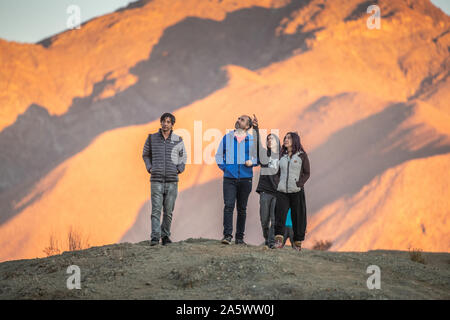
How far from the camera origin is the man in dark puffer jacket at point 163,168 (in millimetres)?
7152

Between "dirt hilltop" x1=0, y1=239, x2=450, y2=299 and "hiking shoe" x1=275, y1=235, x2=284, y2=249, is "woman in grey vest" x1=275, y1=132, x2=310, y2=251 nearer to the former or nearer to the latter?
"hiking shoe" x1=275, y1=235, x2=284, y2=249

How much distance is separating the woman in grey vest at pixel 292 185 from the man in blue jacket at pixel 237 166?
1.60 feet

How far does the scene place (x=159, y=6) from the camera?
44.3 m

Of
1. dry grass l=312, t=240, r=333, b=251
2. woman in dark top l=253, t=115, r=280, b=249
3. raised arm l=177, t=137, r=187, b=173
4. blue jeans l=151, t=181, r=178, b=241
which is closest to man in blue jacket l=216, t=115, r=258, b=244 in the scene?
woman in dark top l=253, t=115, r=280, b=249

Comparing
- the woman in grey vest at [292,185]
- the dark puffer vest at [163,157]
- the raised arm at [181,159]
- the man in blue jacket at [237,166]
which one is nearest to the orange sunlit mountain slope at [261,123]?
the man in blue jacket at [237,166]

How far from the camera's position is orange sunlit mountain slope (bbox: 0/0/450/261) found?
19203 millimetres

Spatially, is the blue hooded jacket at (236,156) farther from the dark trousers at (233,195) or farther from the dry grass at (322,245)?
the dry grass at (322,245)

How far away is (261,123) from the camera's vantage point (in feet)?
83.4

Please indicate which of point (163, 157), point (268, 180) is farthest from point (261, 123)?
point (163, 157)

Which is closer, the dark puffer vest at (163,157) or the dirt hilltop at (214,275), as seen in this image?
the dirt hilltop at (214,275)

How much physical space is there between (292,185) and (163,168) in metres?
1.70

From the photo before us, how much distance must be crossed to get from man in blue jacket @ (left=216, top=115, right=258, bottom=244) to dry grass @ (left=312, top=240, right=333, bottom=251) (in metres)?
9.33

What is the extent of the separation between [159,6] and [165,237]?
39.5 m
